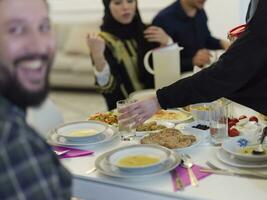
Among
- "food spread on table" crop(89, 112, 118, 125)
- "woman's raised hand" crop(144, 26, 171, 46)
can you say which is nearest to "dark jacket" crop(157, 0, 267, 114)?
"food spread on table" crop(89, 112, 118, 125)

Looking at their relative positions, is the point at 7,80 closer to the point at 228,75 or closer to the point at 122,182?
the point at 122,182

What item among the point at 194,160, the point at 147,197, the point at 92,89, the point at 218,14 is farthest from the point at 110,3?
the point at 92,89

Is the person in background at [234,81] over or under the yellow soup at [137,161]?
over

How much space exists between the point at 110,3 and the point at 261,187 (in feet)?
4.68

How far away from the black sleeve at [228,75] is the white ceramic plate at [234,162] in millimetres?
167

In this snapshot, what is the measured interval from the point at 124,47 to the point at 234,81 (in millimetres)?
1137

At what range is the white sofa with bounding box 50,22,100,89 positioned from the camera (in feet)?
15.8

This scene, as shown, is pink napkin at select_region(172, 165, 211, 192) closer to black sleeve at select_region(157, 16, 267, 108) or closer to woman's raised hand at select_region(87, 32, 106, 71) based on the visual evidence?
black sleeve at select_region(157, 16, 267, 108)

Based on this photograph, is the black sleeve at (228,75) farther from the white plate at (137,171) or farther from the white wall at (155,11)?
the white wall at (155,11)

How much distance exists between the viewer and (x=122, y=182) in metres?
1.28

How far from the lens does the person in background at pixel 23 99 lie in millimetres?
747

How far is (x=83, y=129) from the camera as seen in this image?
1.69 m

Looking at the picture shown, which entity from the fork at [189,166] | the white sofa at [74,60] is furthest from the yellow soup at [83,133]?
the white sofa at [74,60]

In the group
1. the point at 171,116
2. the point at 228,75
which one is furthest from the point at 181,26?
the point at 228,75
